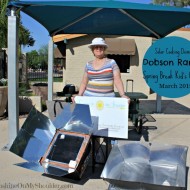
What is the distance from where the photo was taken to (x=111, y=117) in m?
4.16

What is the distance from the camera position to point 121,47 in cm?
1391

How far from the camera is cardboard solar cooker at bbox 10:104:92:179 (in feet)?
12.3

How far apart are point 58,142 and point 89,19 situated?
12.1ft

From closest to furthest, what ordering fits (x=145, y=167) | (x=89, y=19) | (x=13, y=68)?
(x=145, y=167) → (x=13, y=68) → (x=89, y=19)

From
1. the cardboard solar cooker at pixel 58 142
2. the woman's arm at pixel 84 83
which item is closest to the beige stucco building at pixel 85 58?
the woman's arm at pixel 84 83

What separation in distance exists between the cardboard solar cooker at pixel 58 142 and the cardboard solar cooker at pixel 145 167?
56 cm

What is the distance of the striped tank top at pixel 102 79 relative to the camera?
427cm

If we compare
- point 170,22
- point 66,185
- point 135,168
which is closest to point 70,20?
point 170,22

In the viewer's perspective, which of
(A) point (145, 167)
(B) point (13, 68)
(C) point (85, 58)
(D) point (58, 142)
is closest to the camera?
(A) point (145, 167)

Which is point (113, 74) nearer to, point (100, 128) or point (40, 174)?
point (100, 128)

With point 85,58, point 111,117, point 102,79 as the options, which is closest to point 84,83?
point 102,79

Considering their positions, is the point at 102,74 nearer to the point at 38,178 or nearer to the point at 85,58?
the point at 38,178

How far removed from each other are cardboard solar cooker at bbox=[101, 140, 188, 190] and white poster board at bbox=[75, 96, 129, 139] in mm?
583

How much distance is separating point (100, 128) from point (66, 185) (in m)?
0.86
